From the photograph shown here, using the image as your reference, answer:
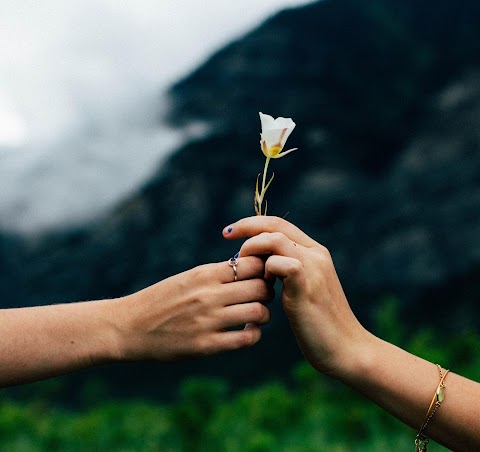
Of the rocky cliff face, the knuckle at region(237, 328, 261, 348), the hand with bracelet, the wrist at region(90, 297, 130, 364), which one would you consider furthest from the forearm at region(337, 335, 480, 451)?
the rocky cliff face

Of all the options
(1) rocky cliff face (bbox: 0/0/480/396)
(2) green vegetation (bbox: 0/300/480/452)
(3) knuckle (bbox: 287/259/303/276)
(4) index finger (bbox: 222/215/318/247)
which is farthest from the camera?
(1) rocky cliff face (bbox: 0/0/480/396)

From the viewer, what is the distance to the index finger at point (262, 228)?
126cm

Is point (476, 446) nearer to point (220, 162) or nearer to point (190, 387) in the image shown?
point (190, 387)

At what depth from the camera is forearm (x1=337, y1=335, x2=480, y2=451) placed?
1.17 m

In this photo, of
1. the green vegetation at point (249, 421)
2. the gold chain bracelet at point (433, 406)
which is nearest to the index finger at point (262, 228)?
the gold chain bracelet at point (433, 406)

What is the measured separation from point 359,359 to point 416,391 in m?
0.12

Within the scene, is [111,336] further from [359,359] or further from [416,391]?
[416,391]

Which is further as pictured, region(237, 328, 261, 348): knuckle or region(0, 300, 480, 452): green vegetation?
region(0, 300, 480, 452): green vegetation

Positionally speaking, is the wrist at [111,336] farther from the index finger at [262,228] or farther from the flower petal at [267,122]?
the flower petal at [267,122]

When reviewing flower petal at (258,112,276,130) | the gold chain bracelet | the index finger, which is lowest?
the gold chain bracelet

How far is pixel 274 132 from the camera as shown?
4.39ft

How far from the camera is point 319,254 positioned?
124 cm

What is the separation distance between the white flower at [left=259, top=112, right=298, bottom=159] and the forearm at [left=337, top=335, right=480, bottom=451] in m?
0.44

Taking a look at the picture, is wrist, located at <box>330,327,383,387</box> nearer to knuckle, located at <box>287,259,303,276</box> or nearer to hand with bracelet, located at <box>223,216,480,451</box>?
hand with bracelet, located at <box>223,216,480,451</box>
